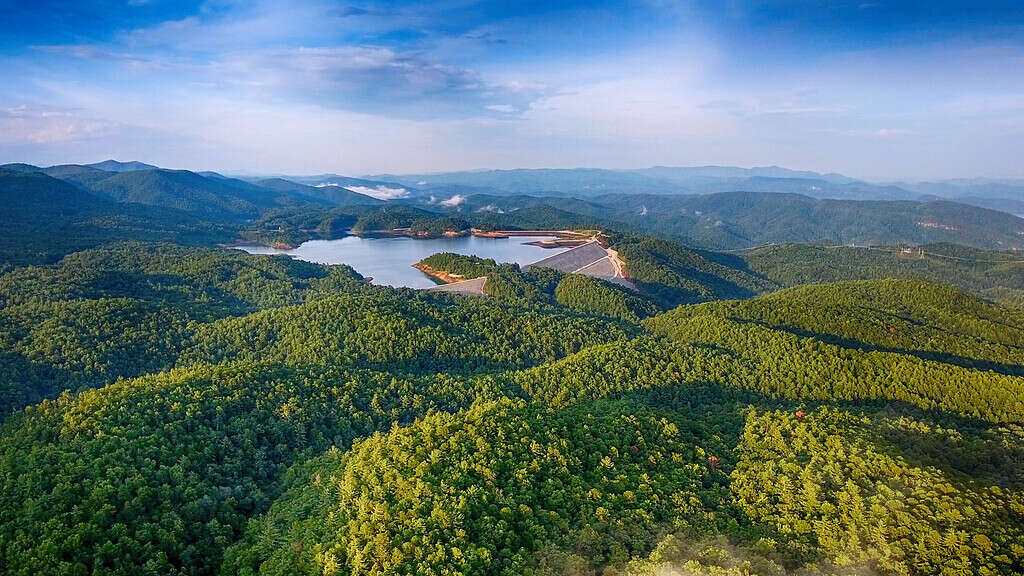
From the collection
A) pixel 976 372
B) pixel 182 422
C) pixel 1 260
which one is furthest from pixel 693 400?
pixel 1 260

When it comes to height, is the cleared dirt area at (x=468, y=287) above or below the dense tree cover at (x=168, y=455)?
below

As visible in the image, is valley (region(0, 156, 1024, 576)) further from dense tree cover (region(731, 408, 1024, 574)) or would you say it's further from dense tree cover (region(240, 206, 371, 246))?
dense tree cover (region(240, 206, 371, 246))

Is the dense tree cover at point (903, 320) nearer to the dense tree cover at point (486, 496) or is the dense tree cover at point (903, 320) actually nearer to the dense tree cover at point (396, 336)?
the dense tree cover at point (396, 336)

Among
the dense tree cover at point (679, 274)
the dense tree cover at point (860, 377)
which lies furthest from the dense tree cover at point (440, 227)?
the dense tree cover at point (860, 377)

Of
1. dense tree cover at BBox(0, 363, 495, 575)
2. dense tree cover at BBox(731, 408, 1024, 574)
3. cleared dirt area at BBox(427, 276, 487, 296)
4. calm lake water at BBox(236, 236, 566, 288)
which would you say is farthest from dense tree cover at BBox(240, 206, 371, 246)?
dense tree cover at BBox(731, 408, 1024, 574)

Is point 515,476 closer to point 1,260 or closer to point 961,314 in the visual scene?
point 961,314
